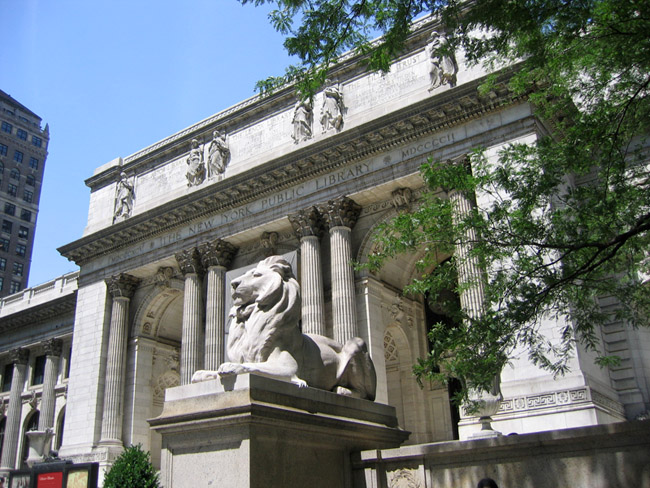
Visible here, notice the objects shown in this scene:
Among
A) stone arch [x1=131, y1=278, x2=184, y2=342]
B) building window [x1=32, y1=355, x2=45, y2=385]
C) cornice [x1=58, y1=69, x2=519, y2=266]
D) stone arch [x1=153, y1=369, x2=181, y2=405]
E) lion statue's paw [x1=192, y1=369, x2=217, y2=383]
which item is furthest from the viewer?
building window [x1=32, y1=355, x2=45, y2=385]

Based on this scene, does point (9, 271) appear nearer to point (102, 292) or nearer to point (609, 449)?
point (102, 292)

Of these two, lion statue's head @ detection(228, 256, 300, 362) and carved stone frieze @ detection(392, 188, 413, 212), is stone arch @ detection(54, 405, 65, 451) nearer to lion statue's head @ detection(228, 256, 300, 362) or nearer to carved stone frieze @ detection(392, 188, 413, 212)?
carved stone frieze @ detection(392, 188, 413, 212)

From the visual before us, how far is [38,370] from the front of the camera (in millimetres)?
49656

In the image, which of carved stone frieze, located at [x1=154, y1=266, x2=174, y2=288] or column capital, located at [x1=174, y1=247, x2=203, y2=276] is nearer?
column capital, located at [x1=174, y1=247, x2=203, y2=276]

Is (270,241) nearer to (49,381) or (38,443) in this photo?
(38,443)

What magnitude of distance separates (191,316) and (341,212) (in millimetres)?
9409

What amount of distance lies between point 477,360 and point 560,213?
3063 mm

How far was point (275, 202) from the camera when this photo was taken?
99.9 feet

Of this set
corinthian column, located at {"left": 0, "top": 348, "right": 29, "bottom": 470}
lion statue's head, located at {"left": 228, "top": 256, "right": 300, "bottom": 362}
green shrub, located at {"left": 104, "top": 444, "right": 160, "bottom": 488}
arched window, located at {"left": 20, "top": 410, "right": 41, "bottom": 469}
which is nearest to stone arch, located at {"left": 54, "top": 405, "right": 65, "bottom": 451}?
arched window, located at {"left": 20, "top": 410, "right": 41, "bottom": 469}

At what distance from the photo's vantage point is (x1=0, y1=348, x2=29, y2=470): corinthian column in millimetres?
48094

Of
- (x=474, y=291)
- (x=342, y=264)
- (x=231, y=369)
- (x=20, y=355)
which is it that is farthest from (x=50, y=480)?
(x=20, y=355)

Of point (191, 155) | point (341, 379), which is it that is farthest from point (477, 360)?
point (191, 155)

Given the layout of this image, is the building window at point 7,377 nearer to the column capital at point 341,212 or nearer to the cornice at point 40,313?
the cornice at point 40,313

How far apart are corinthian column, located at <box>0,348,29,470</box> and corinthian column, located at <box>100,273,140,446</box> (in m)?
18.5
